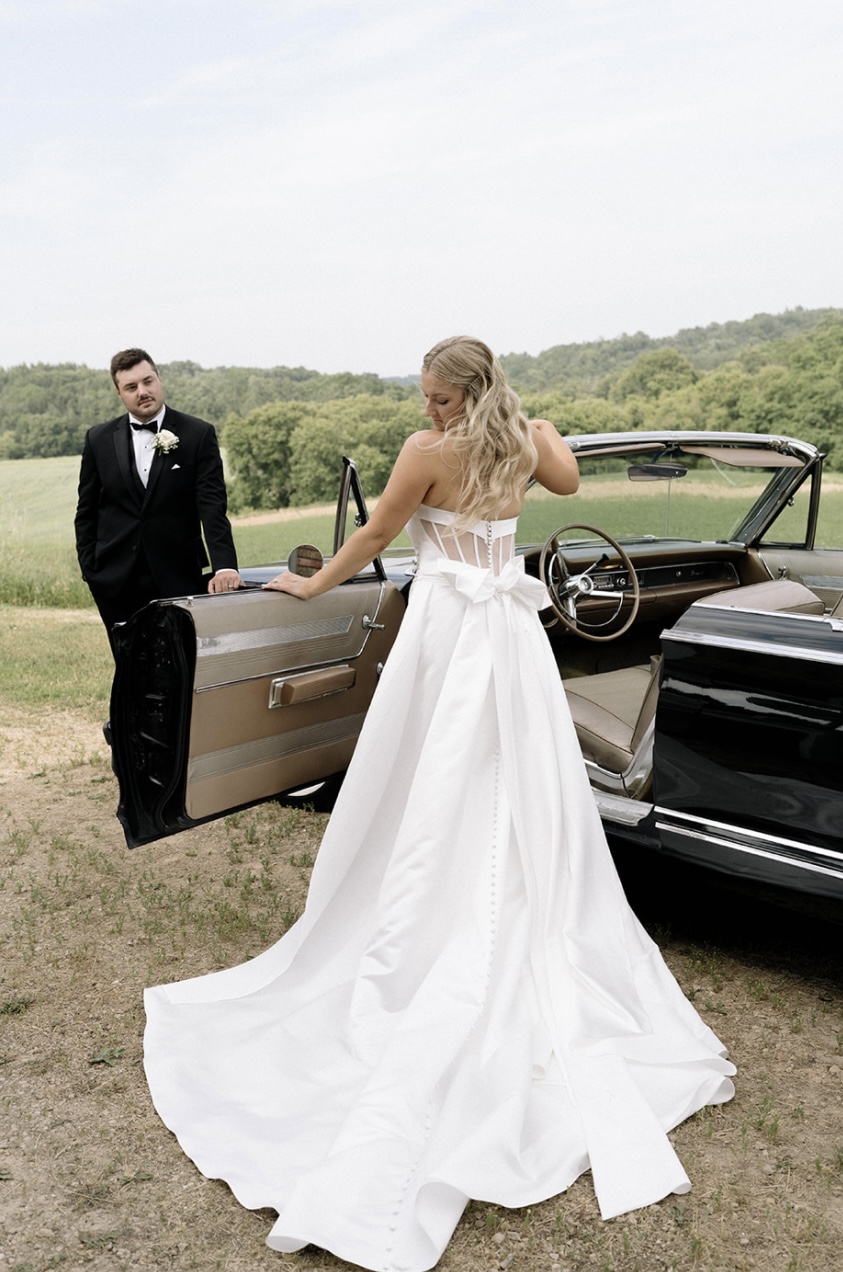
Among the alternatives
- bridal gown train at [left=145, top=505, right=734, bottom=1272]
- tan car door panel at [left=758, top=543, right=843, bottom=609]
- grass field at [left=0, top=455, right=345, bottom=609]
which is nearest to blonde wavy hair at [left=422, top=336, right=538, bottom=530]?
bridal gown train at [left=145, top=505, right=734, bottom=1272]

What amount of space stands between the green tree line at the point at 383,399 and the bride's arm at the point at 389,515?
28312 millimetres

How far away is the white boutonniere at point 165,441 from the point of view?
158 inches

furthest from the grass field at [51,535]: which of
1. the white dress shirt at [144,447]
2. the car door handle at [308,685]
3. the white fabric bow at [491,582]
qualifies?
the white fabric bow at [491,582]

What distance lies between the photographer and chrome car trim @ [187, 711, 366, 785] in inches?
120

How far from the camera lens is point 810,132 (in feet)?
130

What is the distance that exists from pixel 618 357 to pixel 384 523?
1526 inches

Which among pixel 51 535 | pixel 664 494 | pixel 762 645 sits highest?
pixel 664 494

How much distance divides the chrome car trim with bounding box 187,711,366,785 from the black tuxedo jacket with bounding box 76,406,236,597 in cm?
93

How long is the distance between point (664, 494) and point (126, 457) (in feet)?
7.65

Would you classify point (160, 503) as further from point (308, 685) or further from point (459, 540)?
point (459, 540)

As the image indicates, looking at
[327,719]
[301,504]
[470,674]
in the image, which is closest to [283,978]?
[327,719]

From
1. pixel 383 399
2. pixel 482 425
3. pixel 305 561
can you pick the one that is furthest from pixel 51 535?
pixel 383 399

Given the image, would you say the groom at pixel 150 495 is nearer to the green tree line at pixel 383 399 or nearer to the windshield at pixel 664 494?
the windshield at pixel 664 494

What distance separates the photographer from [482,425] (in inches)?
108
